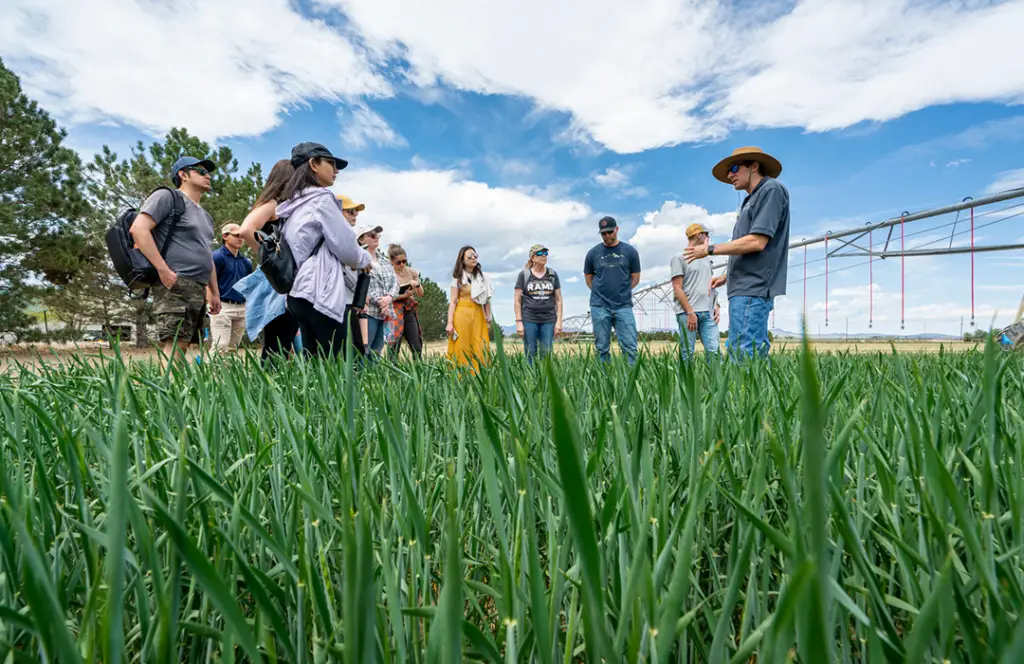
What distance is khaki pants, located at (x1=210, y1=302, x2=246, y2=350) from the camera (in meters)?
4.54

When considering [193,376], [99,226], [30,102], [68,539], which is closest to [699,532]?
[68,539]

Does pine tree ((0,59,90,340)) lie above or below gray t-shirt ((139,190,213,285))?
above

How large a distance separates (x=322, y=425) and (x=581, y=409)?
0.57 meters

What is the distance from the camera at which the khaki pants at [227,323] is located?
14.9 ft

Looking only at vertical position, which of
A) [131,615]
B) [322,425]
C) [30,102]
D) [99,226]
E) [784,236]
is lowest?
[131,615]

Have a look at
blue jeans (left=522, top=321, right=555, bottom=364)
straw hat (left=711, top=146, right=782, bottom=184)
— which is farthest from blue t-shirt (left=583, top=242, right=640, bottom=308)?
straw hat (left=711, top=146, right=782, bottom=184)

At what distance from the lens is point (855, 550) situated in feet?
1.47

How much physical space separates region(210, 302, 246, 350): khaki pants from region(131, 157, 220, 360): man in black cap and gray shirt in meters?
0.98

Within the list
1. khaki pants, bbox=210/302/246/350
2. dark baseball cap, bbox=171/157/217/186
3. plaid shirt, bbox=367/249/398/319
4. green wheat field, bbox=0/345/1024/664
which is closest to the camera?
green wheat field, bbox=0/345/1024/664

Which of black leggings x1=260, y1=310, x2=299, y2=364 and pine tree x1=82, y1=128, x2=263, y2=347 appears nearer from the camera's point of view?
black leggings x1=260, y1=310, x2=299, y2=364

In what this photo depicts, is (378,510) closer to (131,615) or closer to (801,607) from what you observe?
(131,615)

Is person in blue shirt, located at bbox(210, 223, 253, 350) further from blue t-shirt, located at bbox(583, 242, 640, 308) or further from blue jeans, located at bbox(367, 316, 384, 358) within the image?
blue t-shirt, located at bbox(583, 242, 640, 308)

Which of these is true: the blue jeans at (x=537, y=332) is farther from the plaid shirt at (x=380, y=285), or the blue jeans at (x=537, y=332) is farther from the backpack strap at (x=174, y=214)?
the backpack strap at (x=174, y=214)

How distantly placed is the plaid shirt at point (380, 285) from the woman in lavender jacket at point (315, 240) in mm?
2152
